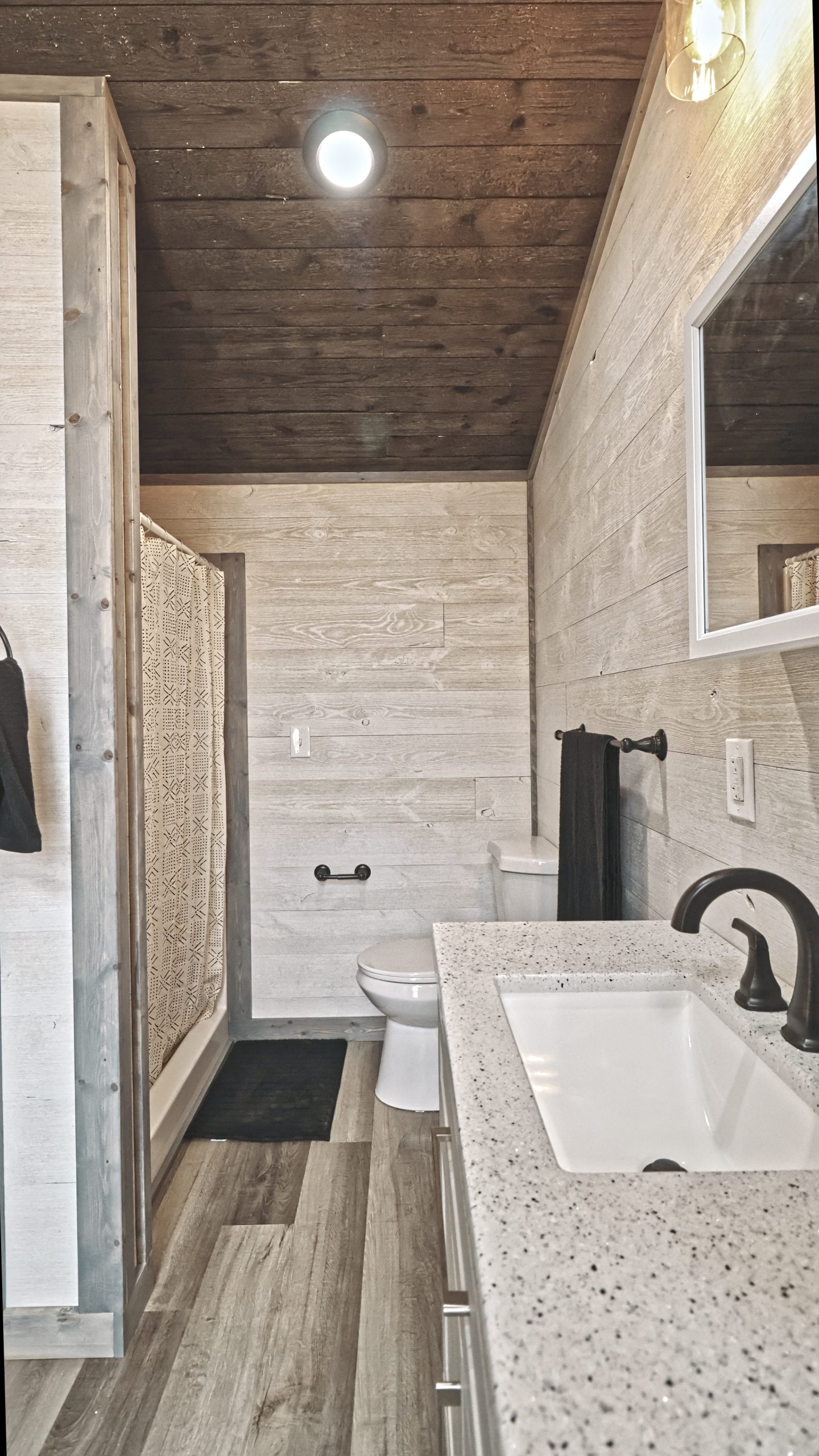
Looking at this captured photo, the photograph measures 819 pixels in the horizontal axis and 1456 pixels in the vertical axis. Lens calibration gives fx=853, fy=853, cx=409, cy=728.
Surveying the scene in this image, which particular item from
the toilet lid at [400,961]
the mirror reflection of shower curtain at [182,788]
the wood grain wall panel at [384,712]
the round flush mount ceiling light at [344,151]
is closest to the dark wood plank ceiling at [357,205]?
the round flush mount ceiling light at [344,151]

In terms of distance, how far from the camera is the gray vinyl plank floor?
145 centimetres

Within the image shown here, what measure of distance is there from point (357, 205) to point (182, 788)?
159cm

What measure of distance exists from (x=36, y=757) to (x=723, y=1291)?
1.46 m

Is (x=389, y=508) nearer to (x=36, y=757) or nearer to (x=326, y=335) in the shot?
(x=326, y=335)

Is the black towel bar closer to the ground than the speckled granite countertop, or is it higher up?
higher up

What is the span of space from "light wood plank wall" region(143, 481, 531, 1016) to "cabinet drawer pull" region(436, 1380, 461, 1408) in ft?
7.39

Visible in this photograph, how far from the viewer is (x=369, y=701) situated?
311 cm

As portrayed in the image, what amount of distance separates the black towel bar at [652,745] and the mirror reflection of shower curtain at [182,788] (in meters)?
1.13

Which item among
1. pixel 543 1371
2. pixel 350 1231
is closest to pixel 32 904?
pixel 350 1231

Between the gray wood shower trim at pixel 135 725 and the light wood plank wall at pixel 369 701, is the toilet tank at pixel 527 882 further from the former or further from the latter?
the gray wood shower trim at pixel 135 725

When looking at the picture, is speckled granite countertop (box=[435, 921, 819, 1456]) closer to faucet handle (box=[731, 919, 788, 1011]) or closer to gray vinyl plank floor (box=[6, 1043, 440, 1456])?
faucet handle (box=[731, 919, 788, 1011])

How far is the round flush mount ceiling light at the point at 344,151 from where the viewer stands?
6.07 ft

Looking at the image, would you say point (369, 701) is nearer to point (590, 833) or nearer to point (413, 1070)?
point (413, 1070)

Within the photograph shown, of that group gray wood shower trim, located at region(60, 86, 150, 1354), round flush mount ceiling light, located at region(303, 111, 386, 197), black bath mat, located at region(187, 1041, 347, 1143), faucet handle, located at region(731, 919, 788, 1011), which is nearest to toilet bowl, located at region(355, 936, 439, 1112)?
black bath mat, located at region(187, 1041, 347, 1143)
